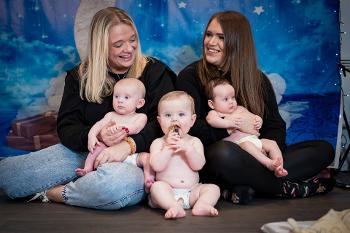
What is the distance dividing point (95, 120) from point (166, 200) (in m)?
0.61

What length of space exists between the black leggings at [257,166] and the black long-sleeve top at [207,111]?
0.24ft

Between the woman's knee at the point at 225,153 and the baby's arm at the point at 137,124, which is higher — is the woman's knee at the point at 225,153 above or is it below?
below

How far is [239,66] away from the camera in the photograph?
8.23 ft

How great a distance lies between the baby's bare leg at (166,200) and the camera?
2.05 m

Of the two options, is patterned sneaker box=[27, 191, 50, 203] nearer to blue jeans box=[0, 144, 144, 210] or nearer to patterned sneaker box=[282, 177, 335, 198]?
blue jeans box=[0, 144, 144, 210]

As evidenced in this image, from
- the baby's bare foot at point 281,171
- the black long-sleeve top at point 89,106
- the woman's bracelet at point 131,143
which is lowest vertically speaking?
the baby's bare foot at point 281,171

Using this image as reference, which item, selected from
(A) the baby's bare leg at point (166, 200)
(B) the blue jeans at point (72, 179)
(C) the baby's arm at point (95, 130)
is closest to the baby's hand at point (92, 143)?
(C) the baby's arm at point (95, 130)

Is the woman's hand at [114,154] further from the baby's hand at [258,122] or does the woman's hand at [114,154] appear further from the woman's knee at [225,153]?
the baby's hand at [258,122]

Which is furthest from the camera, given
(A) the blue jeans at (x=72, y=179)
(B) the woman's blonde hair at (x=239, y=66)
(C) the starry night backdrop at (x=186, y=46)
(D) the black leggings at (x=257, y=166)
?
(C) the starry night backdrop at (x=186, y=46)

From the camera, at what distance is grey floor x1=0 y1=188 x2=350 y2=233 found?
1943 mm

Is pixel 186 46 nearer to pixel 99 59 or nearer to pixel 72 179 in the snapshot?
pixel 99 59

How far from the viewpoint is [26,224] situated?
2010 mm

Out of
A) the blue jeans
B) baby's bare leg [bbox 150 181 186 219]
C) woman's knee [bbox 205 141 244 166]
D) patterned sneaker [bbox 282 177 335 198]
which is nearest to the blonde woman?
the blue jeans

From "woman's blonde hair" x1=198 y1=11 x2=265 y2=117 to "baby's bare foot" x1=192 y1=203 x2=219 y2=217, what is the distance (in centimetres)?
63
